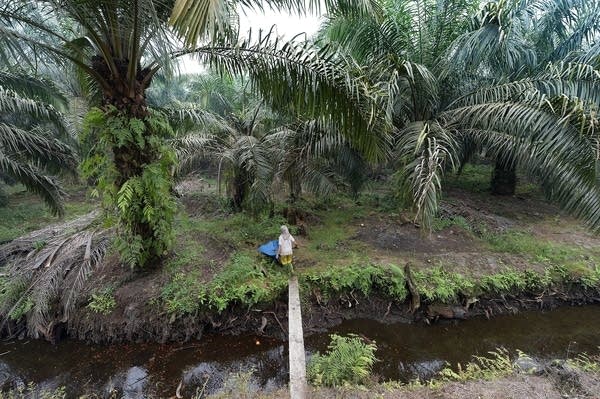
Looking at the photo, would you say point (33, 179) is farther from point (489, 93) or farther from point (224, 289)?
point (489, 93)

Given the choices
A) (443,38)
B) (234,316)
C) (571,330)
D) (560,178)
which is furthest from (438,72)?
(234,316)

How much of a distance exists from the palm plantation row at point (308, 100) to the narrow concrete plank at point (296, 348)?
2.08m

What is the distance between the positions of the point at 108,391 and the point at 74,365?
82 cm

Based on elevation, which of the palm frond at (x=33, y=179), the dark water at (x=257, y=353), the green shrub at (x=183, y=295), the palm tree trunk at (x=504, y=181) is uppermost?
the palm frond at (x=33, y=179)

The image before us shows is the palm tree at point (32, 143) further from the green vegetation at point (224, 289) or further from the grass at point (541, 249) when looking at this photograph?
the grass at point (541, 249)

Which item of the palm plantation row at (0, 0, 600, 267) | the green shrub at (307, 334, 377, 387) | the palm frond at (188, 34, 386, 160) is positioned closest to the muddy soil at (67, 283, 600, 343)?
the palm plantation row at (0, 0, 600, 267)

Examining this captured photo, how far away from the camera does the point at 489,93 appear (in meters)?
5.37

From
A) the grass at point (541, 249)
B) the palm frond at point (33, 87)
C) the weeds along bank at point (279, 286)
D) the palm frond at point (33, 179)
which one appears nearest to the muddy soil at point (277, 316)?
the weeds along bank at point (279, 286)

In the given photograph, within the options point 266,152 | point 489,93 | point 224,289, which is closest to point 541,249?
point 489,93

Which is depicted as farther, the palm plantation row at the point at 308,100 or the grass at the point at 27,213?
the grass at the point at 27,213

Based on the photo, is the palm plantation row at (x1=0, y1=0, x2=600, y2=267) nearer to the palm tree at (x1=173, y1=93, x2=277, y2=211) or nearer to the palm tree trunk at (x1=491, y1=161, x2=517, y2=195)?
the palm tree at (x1=173, y1=93, x2=277, y2=211)

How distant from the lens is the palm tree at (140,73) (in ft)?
11.1

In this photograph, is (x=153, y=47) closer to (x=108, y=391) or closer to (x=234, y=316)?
(x=234, y=316)

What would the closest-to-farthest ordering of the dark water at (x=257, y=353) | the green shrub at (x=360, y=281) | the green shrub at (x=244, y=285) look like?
the dark water at (x=257, y=353)
the green shrub at (x=244, y=285)
the green shrub at (x=360, y=281)
